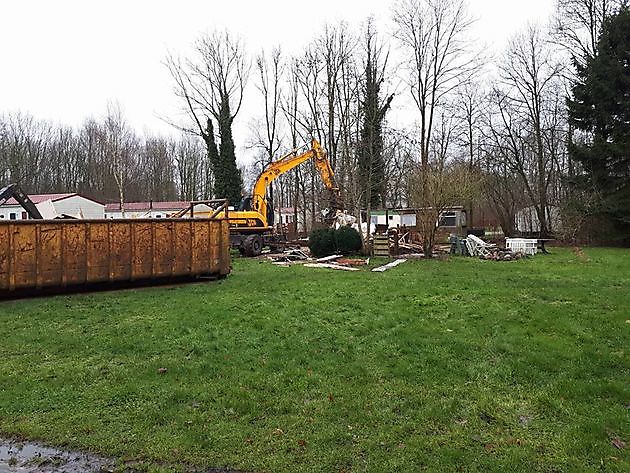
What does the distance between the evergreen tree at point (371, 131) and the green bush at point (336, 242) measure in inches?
65.5

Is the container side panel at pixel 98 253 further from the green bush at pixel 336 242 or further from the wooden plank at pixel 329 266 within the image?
the green bush at pixel 336 242

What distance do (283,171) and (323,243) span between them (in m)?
5.08

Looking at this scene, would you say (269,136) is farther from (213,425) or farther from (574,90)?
(213,425)

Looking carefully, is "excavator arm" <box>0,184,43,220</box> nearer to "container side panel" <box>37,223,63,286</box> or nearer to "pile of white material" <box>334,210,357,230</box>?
"container side panel" <box>37,223,63,286</box>

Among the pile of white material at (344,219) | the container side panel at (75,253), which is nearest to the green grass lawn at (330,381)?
the container side panel at (75,253)

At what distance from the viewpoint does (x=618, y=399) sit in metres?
4.53

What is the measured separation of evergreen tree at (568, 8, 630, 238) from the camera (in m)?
24.7

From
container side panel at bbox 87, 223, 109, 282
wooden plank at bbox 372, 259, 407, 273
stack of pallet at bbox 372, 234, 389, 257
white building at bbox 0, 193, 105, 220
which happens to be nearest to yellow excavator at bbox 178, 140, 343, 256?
stack of pallet at bbox 372, 234, 389, 257

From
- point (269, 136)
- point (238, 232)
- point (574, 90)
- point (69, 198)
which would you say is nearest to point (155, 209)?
point (69, 198)

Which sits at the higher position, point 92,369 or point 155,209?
point 155,209

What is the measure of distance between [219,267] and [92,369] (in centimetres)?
787

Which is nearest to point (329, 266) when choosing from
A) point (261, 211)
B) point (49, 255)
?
point (261, 211)

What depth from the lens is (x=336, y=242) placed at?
2066 centimetres

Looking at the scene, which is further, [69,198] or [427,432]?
[69,198]
